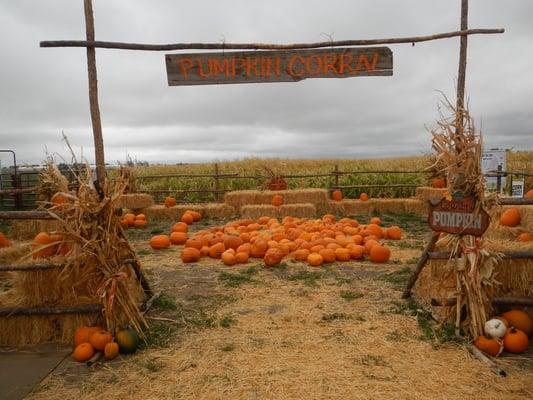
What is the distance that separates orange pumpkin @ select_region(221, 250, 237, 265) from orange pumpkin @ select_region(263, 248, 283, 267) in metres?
0.62

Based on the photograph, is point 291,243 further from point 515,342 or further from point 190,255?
point 515,342

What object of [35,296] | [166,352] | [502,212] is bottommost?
[166,352]

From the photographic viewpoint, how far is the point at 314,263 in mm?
7219

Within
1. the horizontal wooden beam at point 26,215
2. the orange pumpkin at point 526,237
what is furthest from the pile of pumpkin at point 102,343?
the orange pumpkin at point 526,237

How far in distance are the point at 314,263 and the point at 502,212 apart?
3.29 meters

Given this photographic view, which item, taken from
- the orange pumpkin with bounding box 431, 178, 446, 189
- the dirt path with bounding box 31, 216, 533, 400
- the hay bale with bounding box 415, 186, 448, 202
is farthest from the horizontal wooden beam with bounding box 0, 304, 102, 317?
the orange pumpkin with bounding box 431, 178, 446, 189

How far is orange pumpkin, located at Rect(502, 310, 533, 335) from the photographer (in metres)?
4.27

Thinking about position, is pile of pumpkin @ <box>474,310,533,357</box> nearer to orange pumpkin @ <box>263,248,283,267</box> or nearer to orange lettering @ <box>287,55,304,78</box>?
orange pumpkin @ <box>263,248,283,267</box>

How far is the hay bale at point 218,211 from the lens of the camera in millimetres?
13755

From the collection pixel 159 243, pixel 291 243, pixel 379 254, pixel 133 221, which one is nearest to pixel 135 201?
pixel 133 221

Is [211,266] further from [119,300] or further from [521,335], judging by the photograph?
[521,335]

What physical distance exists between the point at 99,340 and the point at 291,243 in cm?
453

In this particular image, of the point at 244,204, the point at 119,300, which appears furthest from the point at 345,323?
the point at 244,204

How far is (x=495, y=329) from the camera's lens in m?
4.07
